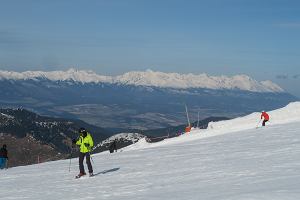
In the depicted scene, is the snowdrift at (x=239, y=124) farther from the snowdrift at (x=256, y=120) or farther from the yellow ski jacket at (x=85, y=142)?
the yellow ski jacket at (x=85, y=142)

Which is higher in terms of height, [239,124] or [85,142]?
[239,124]

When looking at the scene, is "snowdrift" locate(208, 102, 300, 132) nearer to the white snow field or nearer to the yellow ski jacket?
the white snow field

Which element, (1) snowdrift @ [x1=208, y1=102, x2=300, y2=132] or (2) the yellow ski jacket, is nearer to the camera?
(2) the yellow ski jacket

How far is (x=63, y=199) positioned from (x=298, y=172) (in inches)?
298

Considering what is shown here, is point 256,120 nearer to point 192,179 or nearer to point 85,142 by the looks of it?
point 85,142

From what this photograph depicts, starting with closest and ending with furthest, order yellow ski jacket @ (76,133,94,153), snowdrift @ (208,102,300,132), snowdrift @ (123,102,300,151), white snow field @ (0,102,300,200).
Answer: white snow field @ (0,102,300,200) < yellow ski jacket @ (76,133,94,153) < snowdrift @ (123,102,300,151) < snowdrift @ (208,102,300,132)

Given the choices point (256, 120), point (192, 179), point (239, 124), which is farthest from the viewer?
point (239, 124)

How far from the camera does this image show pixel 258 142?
29.7m

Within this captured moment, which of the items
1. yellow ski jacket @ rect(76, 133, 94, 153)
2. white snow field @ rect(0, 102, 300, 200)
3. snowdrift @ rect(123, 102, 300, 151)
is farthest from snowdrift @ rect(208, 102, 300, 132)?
yellow ski jacket @ rect(76, 133, 94, 153)

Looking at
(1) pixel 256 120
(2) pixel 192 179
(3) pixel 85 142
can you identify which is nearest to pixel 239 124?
(1) pixel 256 120

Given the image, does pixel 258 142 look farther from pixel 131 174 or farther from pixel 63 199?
pixel 63 199

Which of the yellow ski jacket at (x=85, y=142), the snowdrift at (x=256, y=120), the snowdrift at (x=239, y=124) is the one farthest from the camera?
the snowdrift at (x=256, y=120)

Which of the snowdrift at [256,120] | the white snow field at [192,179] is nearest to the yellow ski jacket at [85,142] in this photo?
the white snow field at [192,179]

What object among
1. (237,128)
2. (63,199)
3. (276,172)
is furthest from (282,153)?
(237,128)
